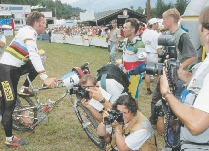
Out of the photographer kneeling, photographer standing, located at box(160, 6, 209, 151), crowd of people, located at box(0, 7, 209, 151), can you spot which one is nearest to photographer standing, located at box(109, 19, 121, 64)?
crowd of people, located at box(0, 7, 209, 151)

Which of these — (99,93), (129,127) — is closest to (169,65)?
(129,127)

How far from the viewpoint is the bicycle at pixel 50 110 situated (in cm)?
360

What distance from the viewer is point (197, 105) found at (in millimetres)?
1615

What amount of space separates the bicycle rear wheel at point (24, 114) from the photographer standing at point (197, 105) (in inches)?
114

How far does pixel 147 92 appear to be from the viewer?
266 inches

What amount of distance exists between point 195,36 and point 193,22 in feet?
1.55

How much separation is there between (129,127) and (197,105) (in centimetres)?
128

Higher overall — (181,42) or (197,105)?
(181,42)

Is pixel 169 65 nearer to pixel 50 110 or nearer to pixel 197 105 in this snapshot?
pixel 197 105

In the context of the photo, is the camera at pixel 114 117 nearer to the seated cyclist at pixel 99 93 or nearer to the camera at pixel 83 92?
the seated cyclist at pixel 99 93

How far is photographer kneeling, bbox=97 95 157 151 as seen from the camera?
8.64ft

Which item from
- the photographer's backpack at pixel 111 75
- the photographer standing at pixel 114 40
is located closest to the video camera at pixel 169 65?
the photographer's backpack at pixel 111 75

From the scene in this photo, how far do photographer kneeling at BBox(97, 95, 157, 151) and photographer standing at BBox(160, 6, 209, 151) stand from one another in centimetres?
71

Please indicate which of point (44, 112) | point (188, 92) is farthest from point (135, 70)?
point (188, 92)
